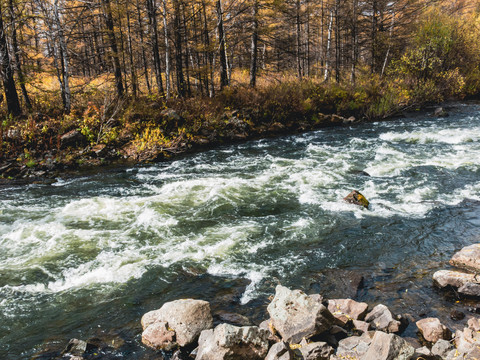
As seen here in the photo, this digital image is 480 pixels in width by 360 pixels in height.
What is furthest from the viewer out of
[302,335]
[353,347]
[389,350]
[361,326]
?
[361,326]

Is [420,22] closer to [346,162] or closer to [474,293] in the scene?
[346,162]

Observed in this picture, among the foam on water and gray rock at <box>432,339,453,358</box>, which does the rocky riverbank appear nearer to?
gray rock at <box>432,339,453,358</box>

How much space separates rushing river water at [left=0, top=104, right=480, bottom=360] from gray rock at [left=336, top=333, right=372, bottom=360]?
4.44ft

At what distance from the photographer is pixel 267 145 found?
16562mm

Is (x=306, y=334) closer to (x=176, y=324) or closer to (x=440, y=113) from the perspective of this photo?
(x=176, y=324)

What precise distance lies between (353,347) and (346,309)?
2.85 feet

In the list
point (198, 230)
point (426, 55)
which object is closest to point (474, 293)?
point (198, 230)

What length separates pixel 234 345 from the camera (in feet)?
12.0

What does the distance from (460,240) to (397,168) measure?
5.28m

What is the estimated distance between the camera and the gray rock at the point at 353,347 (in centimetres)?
367

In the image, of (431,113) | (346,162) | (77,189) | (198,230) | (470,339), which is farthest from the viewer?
(431,113)

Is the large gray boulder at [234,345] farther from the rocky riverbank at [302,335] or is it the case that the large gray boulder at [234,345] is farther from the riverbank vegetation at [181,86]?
the riverbank vegetation at [181,86]

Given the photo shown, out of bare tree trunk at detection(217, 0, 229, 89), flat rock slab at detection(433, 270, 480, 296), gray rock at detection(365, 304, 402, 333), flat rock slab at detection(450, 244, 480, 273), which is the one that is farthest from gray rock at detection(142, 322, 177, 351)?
bare tree trunk at detection(217, 0, 229, 89)

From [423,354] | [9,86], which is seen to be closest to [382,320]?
[423,354]
